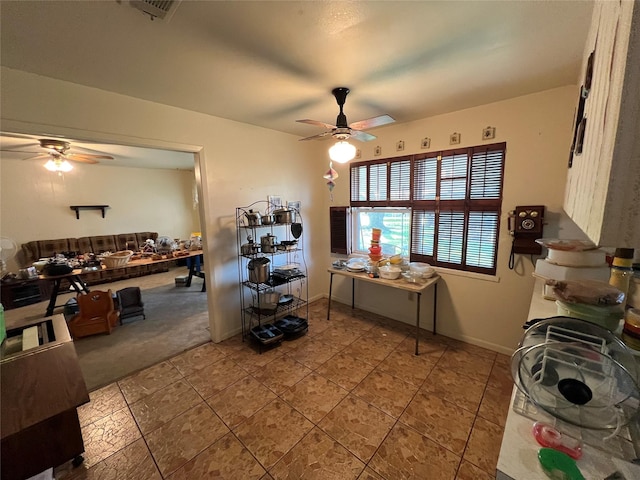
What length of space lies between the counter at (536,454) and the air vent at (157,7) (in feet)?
6.99

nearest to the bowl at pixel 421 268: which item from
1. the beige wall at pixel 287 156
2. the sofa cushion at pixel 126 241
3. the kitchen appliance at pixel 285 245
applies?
the beige wall at pixel 287 156

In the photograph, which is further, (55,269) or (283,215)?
(55,269)

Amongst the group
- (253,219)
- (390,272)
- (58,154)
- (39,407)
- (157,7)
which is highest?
(157,7)

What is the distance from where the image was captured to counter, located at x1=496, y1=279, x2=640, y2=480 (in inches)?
27.6

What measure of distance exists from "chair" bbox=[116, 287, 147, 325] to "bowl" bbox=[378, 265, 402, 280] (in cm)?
344

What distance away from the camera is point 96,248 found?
→ 17.6 feet

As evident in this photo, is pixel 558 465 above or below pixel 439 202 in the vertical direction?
below

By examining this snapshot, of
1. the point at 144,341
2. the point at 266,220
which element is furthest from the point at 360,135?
the point at 144,341

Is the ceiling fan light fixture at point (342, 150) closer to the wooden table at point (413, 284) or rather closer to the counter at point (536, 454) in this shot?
the wooden table at point (413, 284)

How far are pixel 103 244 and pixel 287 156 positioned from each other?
4.91m

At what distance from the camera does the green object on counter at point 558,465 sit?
69 cm

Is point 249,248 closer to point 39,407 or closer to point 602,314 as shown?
point 39,407

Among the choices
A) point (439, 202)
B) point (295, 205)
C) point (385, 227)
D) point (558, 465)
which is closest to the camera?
point (558, 465)

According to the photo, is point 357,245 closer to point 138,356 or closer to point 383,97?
point 383,97
